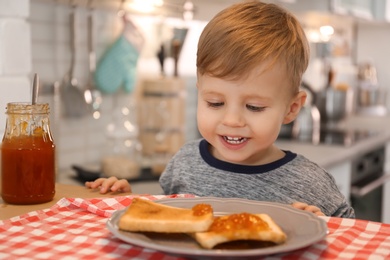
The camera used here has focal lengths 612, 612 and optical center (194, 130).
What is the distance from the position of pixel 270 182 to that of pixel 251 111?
0.19m

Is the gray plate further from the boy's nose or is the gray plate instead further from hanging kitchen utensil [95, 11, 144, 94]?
hanging kitchen utensil [95, 11, 144, 94]

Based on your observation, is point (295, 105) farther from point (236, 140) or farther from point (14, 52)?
point (14, 52)

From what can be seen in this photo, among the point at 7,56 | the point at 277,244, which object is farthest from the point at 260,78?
the point at 7,56

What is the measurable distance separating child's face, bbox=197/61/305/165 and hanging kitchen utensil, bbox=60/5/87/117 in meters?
1.06

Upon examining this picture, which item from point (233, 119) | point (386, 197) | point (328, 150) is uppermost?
point (233, 119)

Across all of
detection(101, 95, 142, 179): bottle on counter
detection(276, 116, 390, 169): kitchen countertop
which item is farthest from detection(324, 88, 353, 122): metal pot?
detection(101, 95, 142, 179): bottle on counter

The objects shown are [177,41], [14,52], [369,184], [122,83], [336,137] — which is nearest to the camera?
[14,52]

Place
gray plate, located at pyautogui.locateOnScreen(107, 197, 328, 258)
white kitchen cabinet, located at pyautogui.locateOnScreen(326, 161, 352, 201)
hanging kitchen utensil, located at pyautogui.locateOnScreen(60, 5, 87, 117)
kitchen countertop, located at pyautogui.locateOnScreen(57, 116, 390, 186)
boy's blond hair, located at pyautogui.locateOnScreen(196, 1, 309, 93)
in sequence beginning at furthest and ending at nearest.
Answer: white kitchen cabinet, located at pyautogui.locateOnScreen(326, 161, 352, 201) → hanging kitchen utensil, located at pyautogui.locateOnScreen(60, 5, 87, 117) → kitchen countertop, located at pyautogui.locateOnScreen(57, 116, 390, 186) → boy's blond hair, located at pyautogui.locateOnScreen(196, 1, 309, 93) → gray plate, located at pyautogui.locateOnScreen(107, 197, 328, 258)

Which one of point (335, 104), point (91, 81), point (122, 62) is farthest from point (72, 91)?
point (335, 104)

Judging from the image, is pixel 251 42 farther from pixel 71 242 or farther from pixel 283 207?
pixel 71 242

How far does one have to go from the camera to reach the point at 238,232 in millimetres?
699

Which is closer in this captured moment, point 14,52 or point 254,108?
point 254,108

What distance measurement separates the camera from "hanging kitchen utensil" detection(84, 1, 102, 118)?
2.19 meters

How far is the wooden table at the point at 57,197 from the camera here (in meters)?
0.98
